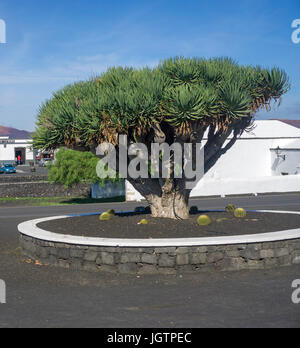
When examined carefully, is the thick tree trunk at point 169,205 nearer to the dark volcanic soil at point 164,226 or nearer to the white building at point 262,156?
the dark volcanic soil at point 164,226

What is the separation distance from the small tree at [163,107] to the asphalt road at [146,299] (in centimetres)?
363

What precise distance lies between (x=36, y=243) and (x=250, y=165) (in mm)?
33038

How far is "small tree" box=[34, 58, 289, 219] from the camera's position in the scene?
1211 centimetres

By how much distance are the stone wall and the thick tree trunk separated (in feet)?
12.4

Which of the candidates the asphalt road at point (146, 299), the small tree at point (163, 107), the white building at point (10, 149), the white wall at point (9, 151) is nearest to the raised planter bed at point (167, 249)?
the asphalt road at point (146, 299)

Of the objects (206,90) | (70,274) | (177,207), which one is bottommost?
(70,274)

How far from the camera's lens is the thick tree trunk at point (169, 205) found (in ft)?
47.0

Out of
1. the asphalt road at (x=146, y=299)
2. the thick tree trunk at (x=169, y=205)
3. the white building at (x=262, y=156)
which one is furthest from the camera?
the white building at (x=262, y=156)

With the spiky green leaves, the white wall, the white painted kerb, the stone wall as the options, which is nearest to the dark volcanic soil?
the white painted kerb

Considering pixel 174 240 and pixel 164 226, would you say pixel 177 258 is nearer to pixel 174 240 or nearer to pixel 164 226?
pixel 174 240

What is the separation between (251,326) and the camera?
7.01 m

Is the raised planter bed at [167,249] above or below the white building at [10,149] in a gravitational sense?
below
